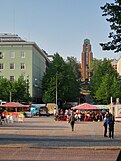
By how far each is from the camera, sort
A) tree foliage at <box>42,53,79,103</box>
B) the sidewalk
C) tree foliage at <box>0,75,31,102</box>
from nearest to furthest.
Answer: the sidewalk
tree foliage at <box>0,75,31,102</box>
tree foliage at <box>42,53,79,103</box>

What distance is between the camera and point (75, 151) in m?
21.4

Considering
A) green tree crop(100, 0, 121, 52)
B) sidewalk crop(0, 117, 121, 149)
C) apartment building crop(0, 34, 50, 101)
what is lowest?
sidewalk crop(0, 117, 121, 149)

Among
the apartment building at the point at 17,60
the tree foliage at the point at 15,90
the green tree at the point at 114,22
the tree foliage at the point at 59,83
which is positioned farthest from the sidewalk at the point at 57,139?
the apartment building at the point at 17,60

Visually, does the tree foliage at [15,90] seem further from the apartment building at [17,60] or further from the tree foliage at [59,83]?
the apartment building at [17,60]

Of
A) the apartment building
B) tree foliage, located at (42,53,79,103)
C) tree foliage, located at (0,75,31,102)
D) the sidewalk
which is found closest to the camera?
the sidewalk

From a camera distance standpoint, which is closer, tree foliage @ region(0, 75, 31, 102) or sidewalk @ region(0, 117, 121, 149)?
sidewalk @ region(0, 117, 121, 149)

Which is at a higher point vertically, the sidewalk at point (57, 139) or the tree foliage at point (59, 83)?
the tree foliage at point (59, 83)

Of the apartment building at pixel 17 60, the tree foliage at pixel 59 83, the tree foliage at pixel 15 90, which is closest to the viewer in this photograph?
the tree foliage at pixel 15 90

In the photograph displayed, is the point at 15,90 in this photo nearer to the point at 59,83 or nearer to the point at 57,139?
the point at 59,83

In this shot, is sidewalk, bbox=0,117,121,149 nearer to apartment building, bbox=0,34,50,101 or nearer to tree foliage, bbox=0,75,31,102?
tree foliage, bbox=0,75,31,102

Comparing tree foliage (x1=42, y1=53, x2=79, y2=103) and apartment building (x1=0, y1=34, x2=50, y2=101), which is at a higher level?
apartment building (x1=0, y1=34, x2=50, y2=101)

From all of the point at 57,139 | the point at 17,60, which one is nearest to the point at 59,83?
the point at 17,60

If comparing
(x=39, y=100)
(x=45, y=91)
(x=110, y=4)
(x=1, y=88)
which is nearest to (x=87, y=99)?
(x=39, y=100)

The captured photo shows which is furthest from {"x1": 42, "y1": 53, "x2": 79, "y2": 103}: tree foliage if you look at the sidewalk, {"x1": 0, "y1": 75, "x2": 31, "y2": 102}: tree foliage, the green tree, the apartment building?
the green tree
